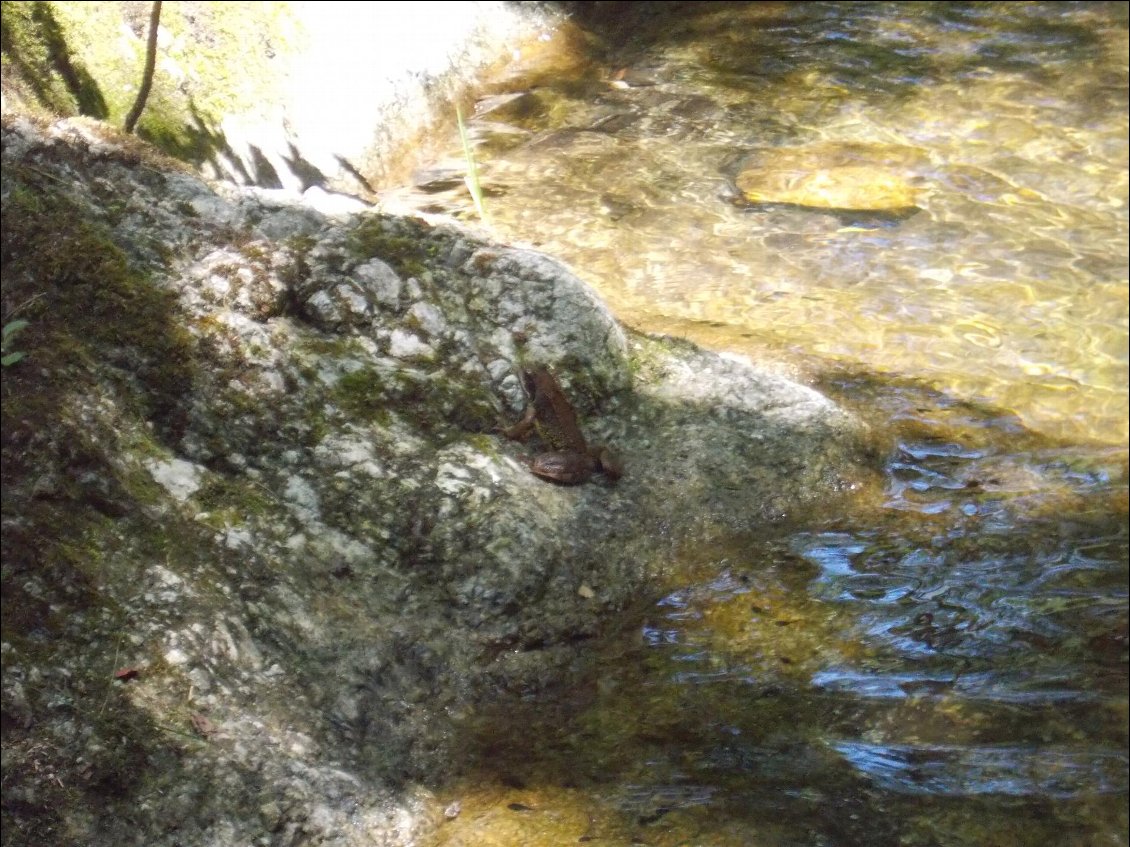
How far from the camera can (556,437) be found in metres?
3.95

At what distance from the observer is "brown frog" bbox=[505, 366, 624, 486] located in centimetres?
386

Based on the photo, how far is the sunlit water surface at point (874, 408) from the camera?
→ 2.94 metres

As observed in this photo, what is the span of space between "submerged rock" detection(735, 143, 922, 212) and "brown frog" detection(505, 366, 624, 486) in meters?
3.04

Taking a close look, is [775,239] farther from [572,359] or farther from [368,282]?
[368,282]

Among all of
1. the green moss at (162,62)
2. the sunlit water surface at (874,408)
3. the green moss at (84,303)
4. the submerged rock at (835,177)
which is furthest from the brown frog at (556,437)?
the submerged rock at (835,177)

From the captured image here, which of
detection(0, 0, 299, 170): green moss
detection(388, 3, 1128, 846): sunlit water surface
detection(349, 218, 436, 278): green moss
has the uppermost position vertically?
detection(0, 0, 299, 170): green moss

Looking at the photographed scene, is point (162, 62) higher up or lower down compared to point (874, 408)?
higher up

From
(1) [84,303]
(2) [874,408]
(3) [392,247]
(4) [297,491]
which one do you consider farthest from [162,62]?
(2) [874,408]

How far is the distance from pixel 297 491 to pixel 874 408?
8.71 ft

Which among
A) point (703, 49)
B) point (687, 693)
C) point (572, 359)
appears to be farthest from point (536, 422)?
point (703, 49)

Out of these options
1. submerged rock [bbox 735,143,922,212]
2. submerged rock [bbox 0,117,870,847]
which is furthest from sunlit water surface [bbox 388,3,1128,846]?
submerged rock [bbox 0,117,870,847]

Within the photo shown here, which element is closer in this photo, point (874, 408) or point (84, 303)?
Result: point (84, 303)

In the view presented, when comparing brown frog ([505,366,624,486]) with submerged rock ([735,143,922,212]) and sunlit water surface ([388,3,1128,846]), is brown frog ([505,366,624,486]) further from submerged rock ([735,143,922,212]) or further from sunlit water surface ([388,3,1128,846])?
submerged rock ([735,143,922,212])

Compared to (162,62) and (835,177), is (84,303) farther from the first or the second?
(835,177)
